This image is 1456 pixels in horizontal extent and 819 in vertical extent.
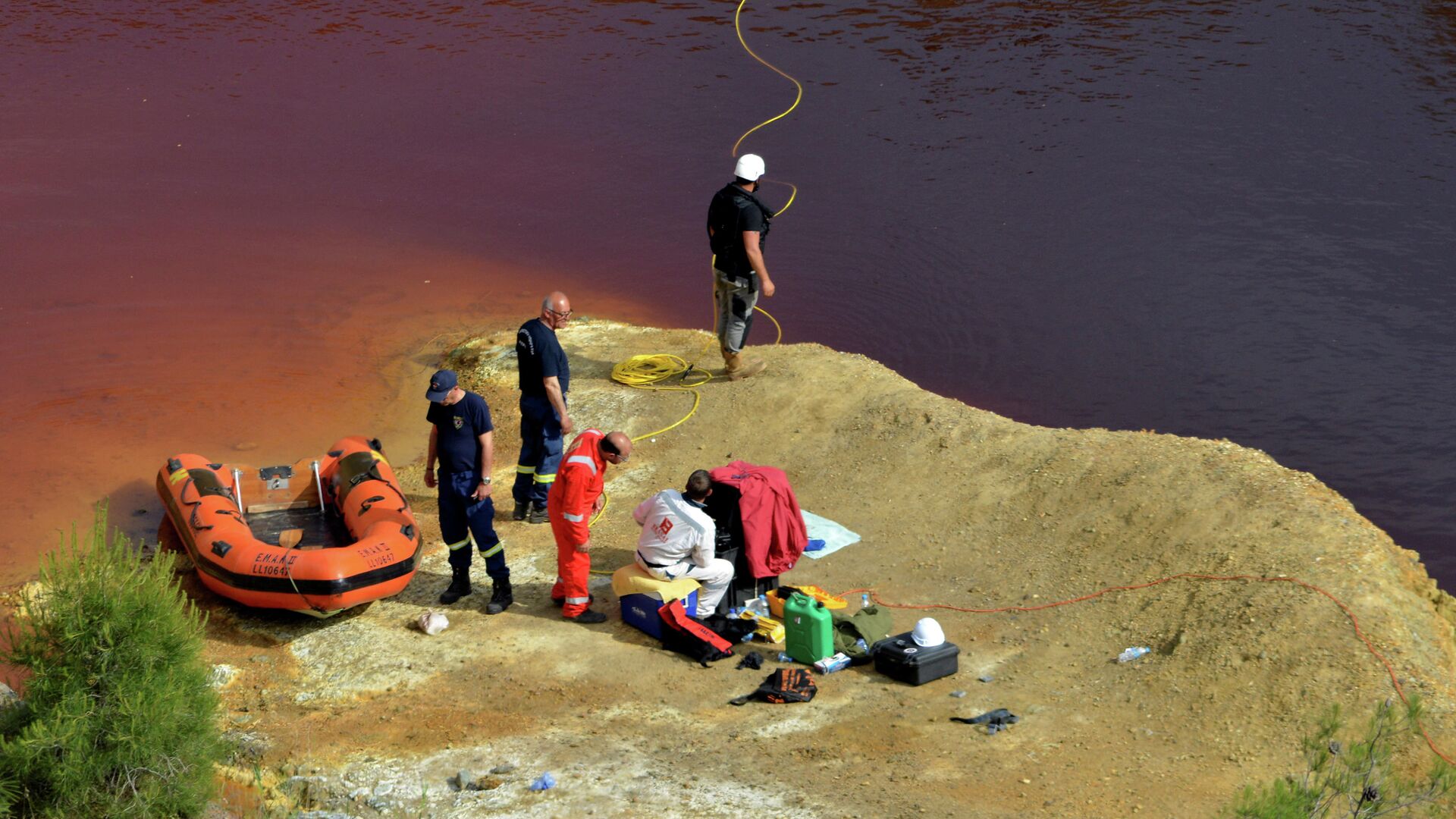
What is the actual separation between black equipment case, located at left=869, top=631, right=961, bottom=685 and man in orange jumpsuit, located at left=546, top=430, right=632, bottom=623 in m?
1.80

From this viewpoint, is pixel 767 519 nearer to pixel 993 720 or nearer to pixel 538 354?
pixel 993 720

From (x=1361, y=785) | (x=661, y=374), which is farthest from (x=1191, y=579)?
(x=661, y=374)

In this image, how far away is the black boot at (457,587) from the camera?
27.2 ft

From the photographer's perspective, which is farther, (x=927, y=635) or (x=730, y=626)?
(x=730, y=626)

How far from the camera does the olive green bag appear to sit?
729cm

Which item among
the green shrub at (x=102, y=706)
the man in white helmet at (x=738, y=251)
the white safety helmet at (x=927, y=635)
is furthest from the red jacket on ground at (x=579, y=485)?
the man in white helmet at (x=738, y=251)

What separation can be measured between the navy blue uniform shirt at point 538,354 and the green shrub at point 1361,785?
17.1 ft

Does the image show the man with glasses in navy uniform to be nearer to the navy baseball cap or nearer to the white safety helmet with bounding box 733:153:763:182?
the navy baseball cap

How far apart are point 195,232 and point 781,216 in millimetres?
7309

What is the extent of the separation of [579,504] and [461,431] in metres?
0.90

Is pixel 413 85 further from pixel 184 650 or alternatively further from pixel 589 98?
pixel 184 650

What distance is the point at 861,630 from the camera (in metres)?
7.33

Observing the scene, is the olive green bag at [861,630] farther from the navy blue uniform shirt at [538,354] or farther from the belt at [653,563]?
the navy blue uniform shirt at [538,354]

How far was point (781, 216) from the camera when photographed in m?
17.2
